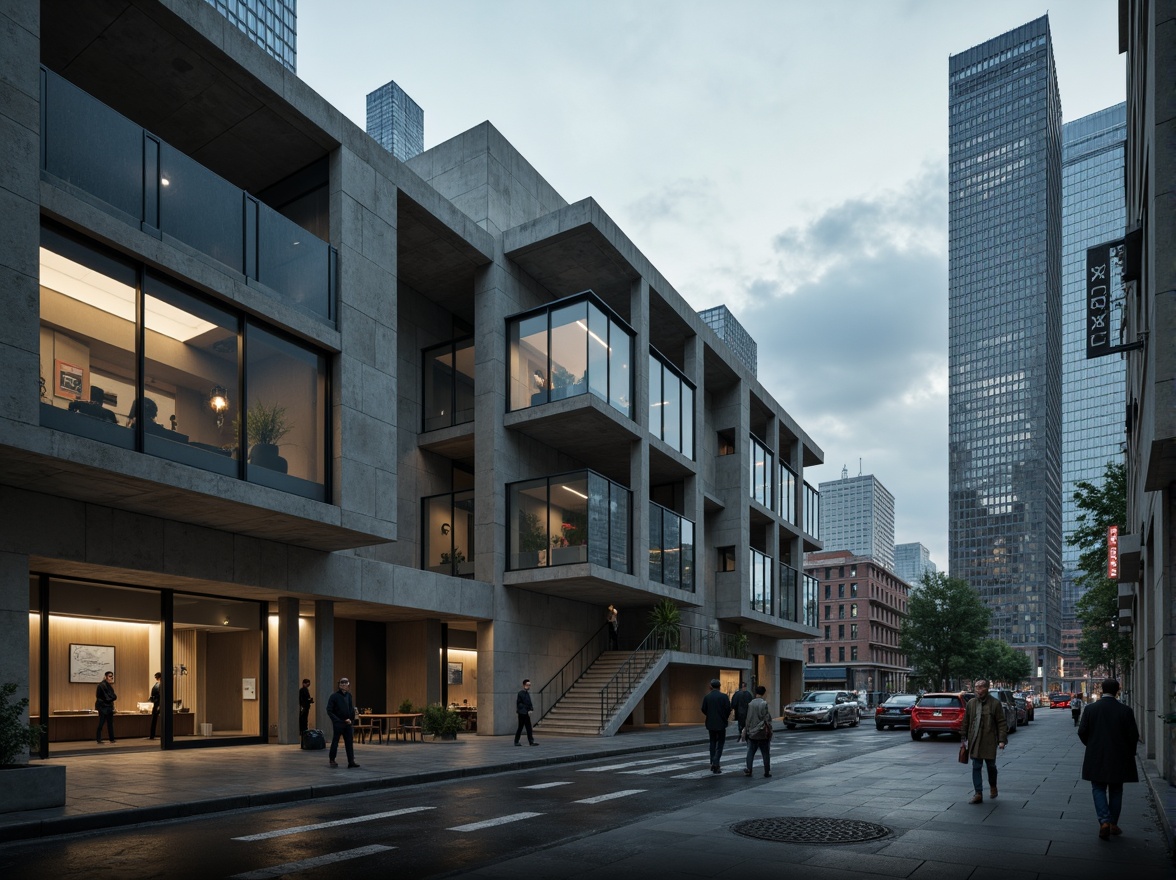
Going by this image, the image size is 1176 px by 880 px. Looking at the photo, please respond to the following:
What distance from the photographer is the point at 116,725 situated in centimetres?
2009

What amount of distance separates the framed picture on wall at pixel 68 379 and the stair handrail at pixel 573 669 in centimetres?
1831

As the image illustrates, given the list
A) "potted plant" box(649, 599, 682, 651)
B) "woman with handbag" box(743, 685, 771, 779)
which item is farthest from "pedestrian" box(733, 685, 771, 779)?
"potted plant" box(649, 599, 682, 651)

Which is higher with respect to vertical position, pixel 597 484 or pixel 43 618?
pixel 597 484

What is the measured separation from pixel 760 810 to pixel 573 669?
20366 millimetres

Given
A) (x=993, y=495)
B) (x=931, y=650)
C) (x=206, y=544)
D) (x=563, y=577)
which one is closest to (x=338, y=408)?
(x=206, y=544)

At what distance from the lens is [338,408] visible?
1983cm

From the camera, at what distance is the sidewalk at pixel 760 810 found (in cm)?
870

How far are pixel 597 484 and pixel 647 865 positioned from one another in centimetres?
1955

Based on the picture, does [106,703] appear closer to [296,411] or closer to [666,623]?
[296,411]

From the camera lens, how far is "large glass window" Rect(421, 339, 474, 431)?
29953mm

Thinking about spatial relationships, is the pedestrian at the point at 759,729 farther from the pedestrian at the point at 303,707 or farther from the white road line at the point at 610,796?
the pedestrian at the point at 303,707

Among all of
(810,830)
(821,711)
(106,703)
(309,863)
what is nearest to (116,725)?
(106,703)

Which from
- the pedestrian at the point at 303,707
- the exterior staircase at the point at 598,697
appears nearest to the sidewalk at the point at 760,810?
the pedestrian at the point at 303,707

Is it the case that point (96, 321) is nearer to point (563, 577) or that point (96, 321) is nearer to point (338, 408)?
point (338, 408)
